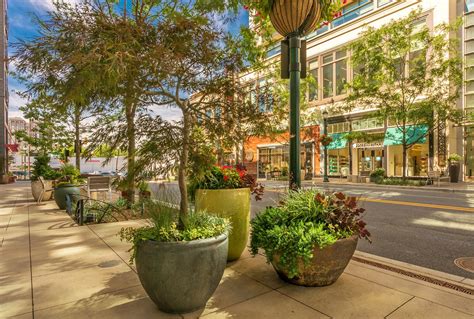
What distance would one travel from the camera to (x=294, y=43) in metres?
4.55

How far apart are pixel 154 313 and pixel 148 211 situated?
1.01 metres

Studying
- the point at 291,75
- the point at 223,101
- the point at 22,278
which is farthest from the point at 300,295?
the point at 22,278

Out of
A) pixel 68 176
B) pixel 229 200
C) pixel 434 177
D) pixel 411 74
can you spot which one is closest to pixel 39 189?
pixel 68 176

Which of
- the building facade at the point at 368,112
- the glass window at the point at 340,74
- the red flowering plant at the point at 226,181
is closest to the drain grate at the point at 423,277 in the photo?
the red flowering plant at the point at 226,181

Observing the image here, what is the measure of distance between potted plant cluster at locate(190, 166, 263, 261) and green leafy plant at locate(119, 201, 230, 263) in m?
0.88

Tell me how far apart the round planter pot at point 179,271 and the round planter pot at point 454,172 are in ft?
80.9

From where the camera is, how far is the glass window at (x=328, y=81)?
31.1 m

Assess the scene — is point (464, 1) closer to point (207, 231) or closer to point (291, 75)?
point (291, 75)

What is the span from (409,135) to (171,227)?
24.4 meters

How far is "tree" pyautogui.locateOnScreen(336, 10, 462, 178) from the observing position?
20.3 meters

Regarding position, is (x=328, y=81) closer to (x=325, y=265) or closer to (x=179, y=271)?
(x=325, y=265)

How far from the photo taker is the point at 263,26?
22.5 feet

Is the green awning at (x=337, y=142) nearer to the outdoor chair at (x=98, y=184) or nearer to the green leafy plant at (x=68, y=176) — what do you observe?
the outdoor chair at (x=98, y=184)

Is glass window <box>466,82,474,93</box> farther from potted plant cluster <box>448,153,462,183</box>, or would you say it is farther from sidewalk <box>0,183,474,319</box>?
sidewalk <box>0,183,474,319</box>
